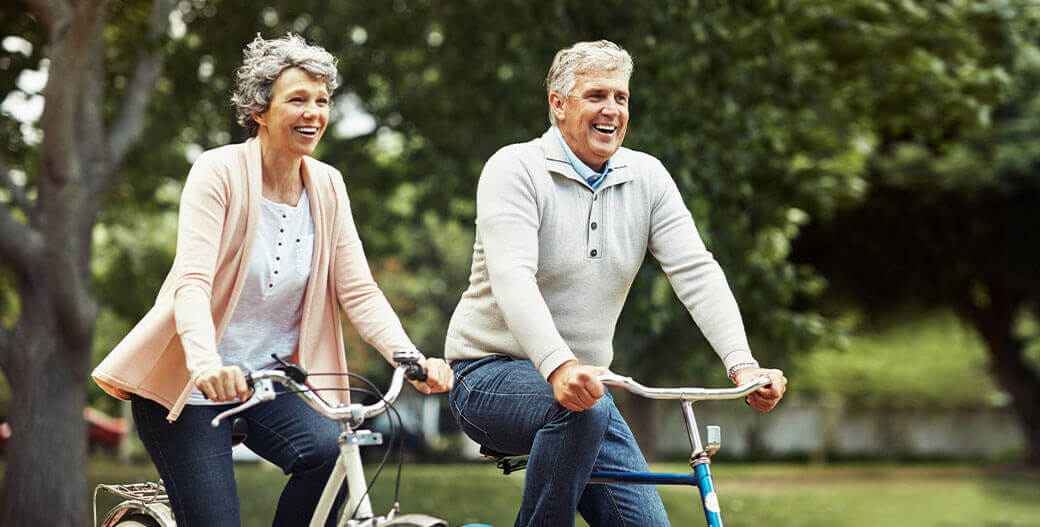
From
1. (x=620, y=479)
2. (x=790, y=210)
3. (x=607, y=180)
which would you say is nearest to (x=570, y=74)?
(x=607, y=180)

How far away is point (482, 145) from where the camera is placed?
1191cm

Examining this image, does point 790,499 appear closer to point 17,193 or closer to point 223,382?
point 17,193

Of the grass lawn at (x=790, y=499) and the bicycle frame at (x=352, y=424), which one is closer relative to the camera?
the bicycle frame at (x=352, y=424)

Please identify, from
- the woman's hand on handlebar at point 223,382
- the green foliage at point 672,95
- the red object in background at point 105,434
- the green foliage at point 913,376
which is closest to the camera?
the woman's hand on handlebar at point 223,382

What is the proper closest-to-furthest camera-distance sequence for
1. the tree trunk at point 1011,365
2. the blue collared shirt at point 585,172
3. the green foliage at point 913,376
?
1. the blue collared shirt at point 585,172
2. the tree trunk at point 1011,365
3. the green foliage at point 913,376

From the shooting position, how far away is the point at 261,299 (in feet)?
10.5

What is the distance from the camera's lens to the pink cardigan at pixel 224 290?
294cm

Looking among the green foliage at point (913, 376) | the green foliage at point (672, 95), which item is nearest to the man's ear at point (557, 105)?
the green foliage at point (672, 95)

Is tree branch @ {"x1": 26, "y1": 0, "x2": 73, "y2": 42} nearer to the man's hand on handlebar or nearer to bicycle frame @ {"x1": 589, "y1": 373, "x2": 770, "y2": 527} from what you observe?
bicycle frame @ {"x1": 589, "y1": 373, "x2": 770, "y2": 527}

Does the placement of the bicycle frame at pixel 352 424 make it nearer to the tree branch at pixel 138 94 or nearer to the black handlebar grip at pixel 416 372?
the black handlebar grip at pixel 416 372

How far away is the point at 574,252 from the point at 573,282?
0.27ft

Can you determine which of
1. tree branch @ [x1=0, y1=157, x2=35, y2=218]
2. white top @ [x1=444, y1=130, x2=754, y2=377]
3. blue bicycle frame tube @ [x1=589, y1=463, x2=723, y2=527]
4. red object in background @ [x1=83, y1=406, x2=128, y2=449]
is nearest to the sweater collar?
white top @ [x1=444, y1=130, x2=754, y2=377]

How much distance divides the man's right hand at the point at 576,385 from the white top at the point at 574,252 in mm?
259

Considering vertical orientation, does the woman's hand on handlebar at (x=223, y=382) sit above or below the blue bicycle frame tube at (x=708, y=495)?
above
